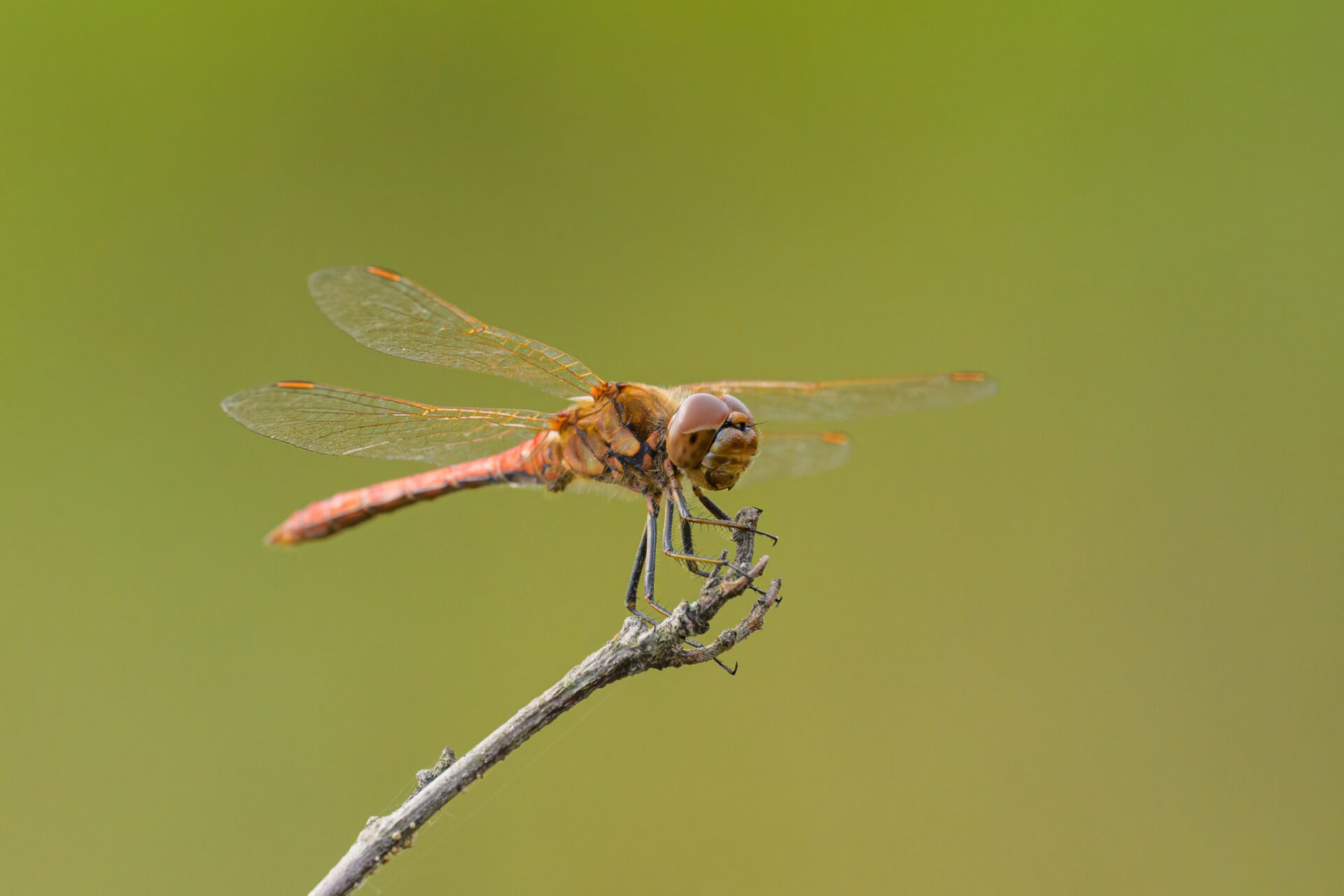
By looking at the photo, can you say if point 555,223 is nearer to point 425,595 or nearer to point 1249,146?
point 425,595

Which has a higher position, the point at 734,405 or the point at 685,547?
the point at 734,405

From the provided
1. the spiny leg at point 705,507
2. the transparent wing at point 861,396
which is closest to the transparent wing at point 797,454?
the transparent wing at point 861,396

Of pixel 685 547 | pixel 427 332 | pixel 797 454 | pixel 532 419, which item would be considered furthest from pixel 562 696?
pixel 797 454

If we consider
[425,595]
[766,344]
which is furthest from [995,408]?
[425,595]

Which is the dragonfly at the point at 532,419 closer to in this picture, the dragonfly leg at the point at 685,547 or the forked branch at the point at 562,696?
the dragonfly leg at the point at 685,547

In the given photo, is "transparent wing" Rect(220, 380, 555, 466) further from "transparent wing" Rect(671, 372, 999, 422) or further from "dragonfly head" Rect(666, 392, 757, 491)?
"transparent wing" Rect(671, 372, 999, 422)

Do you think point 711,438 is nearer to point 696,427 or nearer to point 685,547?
point 696,427

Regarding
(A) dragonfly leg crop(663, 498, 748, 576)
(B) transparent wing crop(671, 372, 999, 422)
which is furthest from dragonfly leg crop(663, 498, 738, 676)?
(B) transparent wing crop(671, 372, 999, 422)
